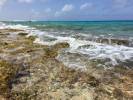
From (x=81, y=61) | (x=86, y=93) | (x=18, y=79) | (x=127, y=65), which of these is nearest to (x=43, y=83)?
(x=18, y=79)

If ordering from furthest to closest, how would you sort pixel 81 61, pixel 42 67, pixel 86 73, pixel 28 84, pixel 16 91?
→ pixel 81 61 < pixel 42 67 < pixel 86 73 < pixel 28 84 < pixel 16 91

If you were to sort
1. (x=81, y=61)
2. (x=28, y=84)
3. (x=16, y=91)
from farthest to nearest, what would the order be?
(x=81, y=61) → (x=28, y=84) → (x=16, y=91)

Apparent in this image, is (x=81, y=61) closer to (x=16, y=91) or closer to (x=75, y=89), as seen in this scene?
(x=75, y=89)

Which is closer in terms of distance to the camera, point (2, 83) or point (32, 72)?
point (2, 83)

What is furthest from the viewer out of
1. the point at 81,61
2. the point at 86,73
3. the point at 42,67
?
the point at 81,61

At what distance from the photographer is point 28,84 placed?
718cm

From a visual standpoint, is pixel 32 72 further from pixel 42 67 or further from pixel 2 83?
pixel 2 83

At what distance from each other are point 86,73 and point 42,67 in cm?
213

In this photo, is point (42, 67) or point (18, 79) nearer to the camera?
point (18, 79)

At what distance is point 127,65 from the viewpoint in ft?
32.3

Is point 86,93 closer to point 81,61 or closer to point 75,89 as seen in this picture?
point 75,89

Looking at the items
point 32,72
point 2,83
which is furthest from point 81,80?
point 2,83

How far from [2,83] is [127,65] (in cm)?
581

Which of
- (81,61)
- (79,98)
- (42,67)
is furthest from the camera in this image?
(81,61)
